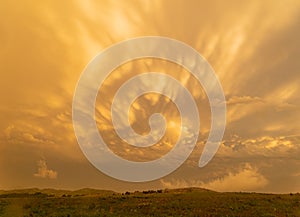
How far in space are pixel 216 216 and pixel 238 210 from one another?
5058 mm

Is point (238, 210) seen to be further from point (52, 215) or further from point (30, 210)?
point (30, 210)

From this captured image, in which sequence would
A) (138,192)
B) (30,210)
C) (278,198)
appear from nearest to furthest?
(30,210), (278,198), (138,192)

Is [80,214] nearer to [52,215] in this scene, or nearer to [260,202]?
[52,215]

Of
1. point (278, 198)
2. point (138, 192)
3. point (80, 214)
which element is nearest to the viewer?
point (80, 214)

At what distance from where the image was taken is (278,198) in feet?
192

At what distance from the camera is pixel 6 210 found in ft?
177

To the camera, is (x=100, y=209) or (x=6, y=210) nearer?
(x=100, y=209)

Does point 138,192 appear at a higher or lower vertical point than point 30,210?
higher

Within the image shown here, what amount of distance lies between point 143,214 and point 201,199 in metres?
12.7

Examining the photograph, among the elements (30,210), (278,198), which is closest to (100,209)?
(30,210)

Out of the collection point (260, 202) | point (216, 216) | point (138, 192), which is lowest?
point (216, 216)

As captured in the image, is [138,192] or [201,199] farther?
[138,192]

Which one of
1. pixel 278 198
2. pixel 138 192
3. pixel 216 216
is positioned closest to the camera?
pixel 216 216

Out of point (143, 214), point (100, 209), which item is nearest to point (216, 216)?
point (143, 214)
